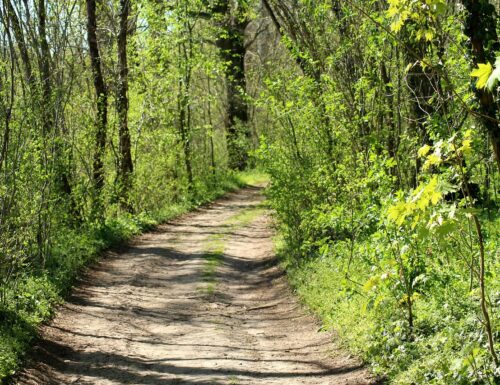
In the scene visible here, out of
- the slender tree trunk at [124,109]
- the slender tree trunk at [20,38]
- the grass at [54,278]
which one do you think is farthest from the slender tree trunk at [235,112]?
the slender tree trunk at [20,38]

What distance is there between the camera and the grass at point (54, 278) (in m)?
8.20

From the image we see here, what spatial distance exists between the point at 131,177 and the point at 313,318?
9886 mm

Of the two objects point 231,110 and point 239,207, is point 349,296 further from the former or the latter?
point 231,110

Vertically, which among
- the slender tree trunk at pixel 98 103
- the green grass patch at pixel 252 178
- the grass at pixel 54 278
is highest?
the slender tree trunk at pixel 98 103

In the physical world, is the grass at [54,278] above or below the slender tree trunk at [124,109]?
below

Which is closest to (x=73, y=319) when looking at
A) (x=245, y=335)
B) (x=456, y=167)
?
(x=245, y=335)

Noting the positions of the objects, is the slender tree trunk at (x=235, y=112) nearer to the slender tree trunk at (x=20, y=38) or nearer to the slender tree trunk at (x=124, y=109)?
the slender tree trunk at (x=124, y=109)

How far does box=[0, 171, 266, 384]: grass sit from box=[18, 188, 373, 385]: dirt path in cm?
19

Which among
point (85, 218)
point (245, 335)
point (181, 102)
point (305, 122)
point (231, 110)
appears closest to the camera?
point (245, 335)

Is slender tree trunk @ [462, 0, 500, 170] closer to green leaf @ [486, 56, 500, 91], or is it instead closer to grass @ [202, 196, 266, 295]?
green leaf @ [486, 56, 500, 91]

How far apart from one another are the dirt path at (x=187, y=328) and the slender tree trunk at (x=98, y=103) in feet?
6.77

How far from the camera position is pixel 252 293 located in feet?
39.8

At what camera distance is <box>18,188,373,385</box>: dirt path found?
7695mm

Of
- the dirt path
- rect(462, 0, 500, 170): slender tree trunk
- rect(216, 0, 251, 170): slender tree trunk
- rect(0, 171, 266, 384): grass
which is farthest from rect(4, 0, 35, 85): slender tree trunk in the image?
rect(216, 0, 251, 170): slender tree trunk
